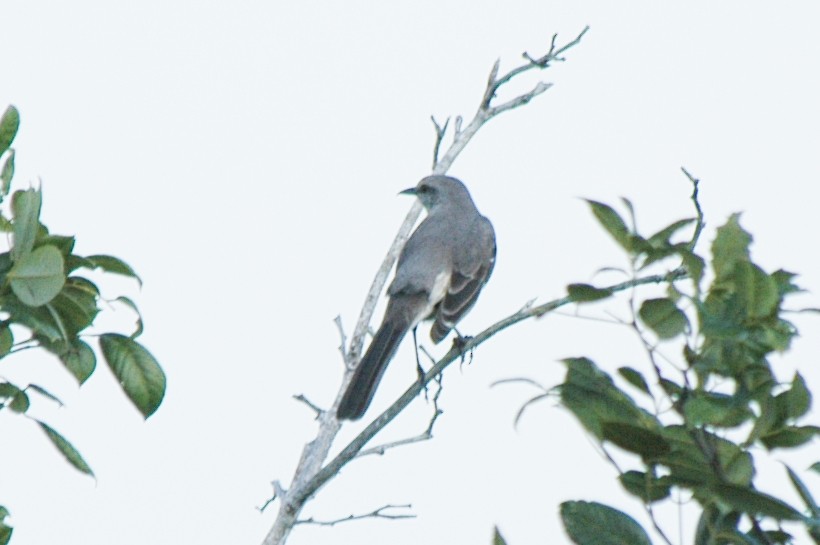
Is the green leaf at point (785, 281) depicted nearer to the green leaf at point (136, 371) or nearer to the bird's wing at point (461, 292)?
the green leaf at point (136, 371)

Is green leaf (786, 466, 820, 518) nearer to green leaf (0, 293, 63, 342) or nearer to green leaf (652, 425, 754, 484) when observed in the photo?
green leaf (652, 425, 754, 484)

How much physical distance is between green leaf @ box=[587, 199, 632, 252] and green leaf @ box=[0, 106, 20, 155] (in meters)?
1.49

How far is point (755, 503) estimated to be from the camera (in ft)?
6.54

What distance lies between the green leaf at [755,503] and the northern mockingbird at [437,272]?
11.3 feet

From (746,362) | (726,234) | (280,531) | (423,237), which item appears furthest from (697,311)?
(423,237)

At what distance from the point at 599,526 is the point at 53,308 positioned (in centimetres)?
141

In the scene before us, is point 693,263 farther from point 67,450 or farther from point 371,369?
point 371,369

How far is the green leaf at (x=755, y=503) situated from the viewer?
1.99m

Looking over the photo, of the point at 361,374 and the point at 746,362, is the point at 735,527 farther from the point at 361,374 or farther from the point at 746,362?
the point at 361,374

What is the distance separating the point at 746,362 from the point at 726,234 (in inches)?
14.1

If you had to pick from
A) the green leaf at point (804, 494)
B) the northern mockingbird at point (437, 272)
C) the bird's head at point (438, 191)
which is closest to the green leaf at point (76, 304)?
the green leaf at point (804, 494)

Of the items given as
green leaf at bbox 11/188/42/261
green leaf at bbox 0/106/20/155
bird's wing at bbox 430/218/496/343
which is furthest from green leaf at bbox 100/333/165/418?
bird's wing at bbox 430/218/496/343

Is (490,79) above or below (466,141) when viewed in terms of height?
above

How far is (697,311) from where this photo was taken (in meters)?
2.29
